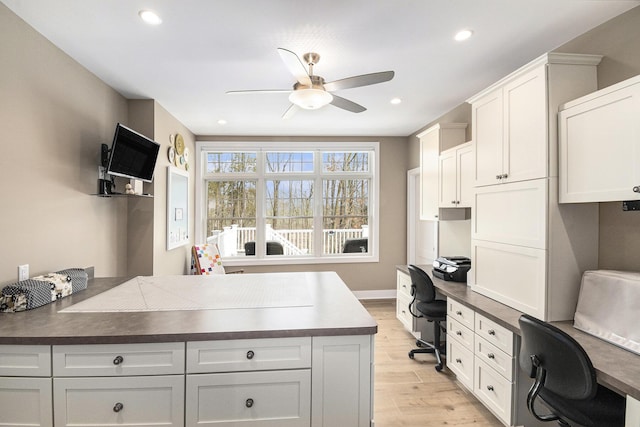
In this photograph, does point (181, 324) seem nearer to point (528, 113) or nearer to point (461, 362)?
point (461, 362)

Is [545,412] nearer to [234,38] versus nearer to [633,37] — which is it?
[633,37]

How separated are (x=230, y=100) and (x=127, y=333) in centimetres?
277

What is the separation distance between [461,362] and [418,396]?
1.48ft

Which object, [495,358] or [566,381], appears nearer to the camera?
[566,381]

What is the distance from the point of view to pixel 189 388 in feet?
4.80

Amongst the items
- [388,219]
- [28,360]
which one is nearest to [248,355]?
[28,360]

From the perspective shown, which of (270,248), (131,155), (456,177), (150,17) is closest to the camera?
(150,17)

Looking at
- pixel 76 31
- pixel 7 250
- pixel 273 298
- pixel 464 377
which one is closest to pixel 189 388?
pixel 273 298

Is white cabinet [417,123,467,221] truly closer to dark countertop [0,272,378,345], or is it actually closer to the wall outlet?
dark countertop [0,272,378,345]

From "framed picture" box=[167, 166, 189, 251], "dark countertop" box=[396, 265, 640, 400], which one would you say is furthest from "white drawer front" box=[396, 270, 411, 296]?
"framed picture" box=[167, 166, 189, 251]

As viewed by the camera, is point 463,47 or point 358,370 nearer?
point 358,370

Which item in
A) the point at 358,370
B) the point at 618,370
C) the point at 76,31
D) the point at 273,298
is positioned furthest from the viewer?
the point at 76,31

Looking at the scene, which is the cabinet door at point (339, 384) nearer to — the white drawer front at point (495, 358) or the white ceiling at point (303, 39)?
the white drawer front at point (495, 358)

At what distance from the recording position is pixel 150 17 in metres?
2.01
